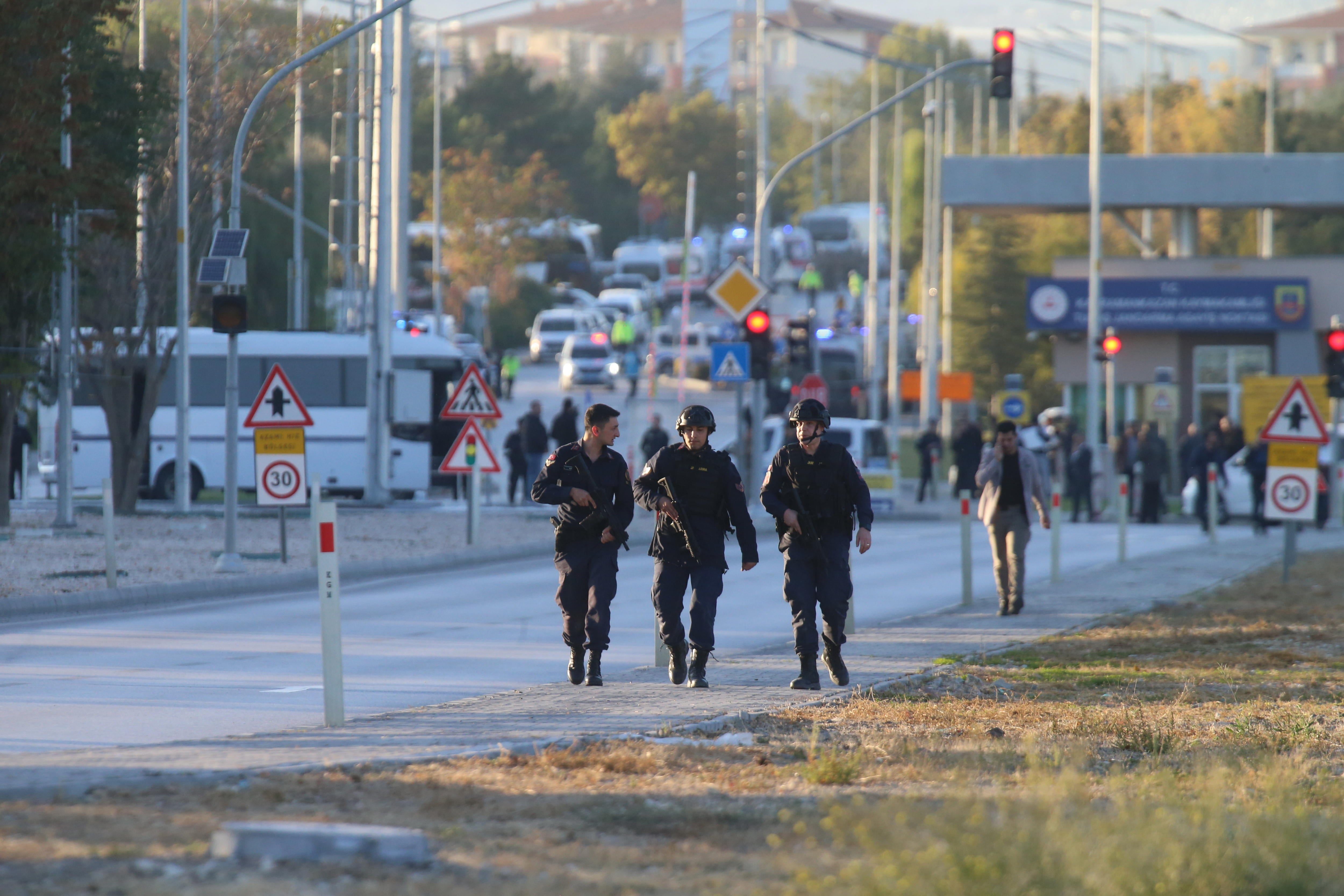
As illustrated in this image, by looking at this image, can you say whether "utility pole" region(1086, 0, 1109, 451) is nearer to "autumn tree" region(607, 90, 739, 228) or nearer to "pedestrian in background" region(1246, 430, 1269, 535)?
"pedestrian in background" region(1246, 430, 1269, 535)

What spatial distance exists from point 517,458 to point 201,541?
11243 millimetres

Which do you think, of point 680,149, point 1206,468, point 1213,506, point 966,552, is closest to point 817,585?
point 966,552

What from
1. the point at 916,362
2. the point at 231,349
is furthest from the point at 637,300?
the point at 231,349

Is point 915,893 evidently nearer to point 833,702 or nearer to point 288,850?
point 288,850

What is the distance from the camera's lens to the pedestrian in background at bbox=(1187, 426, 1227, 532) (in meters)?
30.7

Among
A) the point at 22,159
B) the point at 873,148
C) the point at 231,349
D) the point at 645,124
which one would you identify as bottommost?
the point at 231,349

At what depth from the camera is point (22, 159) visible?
1847 cm

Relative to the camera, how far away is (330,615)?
29.6ft

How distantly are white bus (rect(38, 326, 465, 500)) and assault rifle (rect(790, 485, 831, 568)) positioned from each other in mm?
23690

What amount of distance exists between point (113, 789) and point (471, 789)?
4.29 ft

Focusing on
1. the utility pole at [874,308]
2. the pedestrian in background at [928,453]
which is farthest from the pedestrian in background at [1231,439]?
the utility pole at [874,308]

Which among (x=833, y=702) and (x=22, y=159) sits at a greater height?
(x=22, y=159)

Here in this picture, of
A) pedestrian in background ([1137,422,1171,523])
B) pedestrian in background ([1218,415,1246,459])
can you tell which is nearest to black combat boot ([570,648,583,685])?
pedestrian in background ([1137,422,1171,523])

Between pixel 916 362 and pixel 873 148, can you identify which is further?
pixel 916 362
